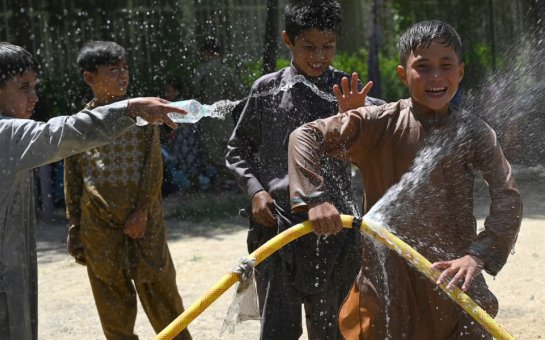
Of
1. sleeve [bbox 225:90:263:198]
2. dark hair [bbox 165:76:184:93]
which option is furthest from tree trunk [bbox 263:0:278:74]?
sleeve [bbox 225:90:263:198]

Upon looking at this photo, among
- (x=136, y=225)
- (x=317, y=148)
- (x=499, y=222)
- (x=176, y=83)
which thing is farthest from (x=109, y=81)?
(x=176, y=83)

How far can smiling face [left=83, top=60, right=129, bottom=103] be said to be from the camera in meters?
4.62

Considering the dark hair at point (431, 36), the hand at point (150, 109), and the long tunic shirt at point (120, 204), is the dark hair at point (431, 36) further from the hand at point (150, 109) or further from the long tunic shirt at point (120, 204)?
the long tunic shirt at point (120, 204)

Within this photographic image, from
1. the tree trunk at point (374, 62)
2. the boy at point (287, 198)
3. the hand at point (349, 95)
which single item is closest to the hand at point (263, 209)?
the boy at point (287, 198)

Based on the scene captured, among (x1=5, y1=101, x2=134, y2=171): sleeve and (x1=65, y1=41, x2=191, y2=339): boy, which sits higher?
(x1=5, y1=101, x2=134, y2=171): sleeve

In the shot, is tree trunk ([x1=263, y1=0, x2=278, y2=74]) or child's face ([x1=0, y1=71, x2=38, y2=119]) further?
tree trunk ([x1=263, y1=0, x2=278, y2=74])

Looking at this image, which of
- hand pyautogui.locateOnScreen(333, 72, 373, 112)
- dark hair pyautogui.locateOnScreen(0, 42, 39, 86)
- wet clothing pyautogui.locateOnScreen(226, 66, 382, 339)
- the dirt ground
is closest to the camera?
dark hair pyautogui.locateOnScreen(0, 42, 39, 86)

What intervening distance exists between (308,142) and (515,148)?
1494 mm

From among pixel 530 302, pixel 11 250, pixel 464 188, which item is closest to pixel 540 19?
pixel 530 302

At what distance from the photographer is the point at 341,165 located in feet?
13.5

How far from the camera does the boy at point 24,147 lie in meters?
3.17

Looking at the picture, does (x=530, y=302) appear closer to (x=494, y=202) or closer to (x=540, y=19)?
(x=494, y=202)

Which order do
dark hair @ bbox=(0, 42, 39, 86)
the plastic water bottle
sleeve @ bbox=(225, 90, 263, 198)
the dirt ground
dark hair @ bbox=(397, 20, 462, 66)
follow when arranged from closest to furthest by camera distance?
the plastic water bottle → dark hair @ bbox=(397, 20, 462, 66) → dark hair @ bbox=(0, 42, 39, 86) → sleeve @ bbox=(225, 90, 263, 198) → the dirt ground

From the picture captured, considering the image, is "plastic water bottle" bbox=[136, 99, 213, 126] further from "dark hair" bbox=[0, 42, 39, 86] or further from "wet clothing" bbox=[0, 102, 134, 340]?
"dark hair" bbox=[0, 42, 39, 86]
